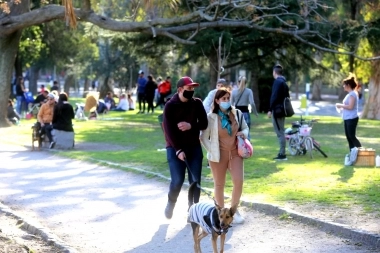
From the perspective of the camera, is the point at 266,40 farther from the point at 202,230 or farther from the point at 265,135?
the point at 202,230

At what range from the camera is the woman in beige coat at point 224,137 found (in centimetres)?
930

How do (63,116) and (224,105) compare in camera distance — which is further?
(63,116)

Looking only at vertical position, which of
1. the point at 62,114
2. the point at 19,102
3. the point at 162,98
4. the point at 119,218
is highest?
the point at 62,114

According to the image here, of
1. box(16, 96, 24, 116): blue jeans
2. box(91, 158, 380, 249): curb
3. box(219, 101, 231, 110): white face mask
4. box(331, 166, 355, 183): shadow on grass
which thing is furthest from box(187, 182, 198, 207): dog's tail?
box(16, 96, 24, 116): blue jeans

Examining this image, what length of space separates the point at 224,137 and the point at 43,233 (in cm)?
258

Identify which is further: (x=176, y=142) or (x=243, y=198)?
(x=243, y=198)

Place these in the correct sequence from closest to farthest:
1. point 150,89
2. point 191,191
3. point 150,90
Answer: point 191,191
point 150,89
point 150,90

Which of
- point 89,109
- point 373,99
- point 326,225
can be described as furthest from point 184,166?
point 373,99

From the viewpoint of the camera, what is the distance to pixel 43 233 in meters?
10.0

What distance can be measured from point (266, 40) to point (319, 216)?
69.5ft

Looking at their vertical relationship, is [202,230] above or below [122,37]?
below

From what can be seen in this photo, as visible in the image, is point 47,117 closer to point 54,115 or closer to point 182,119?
point 54,115

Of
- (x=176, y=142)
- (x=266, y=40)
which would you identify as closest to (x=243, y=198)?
(x=176, y=142)

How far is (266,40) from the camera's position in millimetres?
31125
